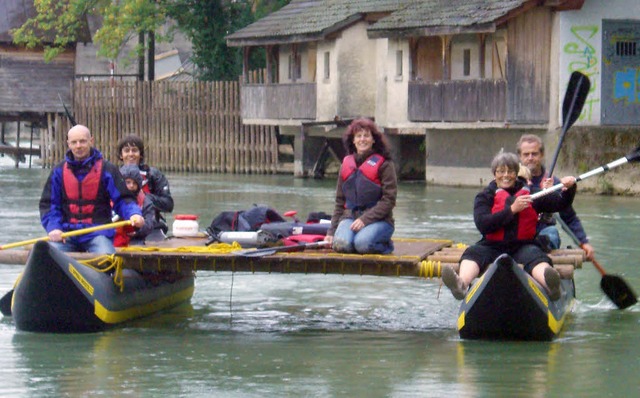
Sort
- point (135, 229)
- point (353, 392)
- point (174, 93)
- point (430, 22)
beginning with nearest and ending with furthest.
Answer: point (353, 392) → point (135, 229) → point (430, 22) → point (174, 93)

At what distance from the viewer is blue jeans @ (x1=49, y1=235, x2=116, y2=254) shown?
12.9 m

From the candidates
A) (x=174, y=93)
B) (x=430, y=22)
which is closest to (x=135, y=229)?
(x=430, y=22)

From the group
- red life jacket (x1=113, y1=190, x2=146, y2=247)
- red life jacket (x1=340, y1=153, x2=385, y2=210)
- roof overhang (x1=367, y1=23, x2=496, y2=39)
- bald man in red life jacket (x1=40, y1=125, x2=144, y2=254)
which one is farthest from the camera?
roof overhang (x1=367, y1=23, x2=496, y2=39)

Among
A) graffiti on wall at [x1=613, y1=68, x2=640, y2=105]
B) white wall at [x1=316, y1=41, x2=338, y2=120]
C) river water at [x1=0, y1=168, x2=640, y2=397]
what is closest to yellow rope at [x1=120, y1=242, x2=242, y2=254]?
river water at [x1=0, y1=168, x2=640, y2=397]

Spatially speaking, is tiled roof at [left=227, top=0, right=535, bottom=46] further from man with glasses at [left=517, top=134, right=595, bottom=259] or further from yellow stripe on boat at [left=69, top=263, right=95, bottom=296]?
yellow stripe on boat at [left=69, top=263, right=95, bottom=296]

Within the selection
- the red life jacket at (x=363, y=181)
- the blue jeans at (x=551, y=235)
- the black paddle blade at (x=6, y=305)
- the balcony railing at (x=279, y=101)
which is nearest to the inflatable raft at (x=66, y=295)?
the black paddle blade at (x=6, y=305)

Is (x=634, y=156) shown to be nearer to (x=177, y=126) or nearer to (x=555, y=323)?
(x=555, y=323)

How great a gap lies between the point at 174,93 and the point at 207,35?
209 cm

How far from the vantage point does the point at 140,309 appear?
13.5 m

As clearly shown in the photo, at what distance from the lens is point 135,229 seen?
13430 mm

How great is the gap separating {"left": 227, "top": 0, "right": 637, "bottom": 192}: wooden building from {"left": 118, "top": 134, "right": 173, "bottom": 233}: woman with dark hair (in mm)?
17980

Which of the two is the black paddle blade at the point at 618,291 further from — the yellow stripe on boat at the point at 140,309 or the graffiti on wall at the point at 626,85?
the graffiti on wall at the point at 626,85

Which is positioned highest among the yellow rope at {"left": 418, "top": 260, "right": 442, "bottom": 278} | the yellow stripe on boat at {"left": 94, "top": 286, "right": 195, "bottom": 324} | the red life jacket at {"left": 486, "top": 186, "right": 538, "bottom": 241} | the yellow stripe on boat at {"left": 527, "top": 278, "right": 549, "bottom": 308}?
the red life jacket at {"left": 486, "top": 186, "right": 538, "bottom": 241}

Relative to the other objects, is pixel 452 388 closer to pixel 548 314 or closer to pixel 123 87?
pixel 548 314
